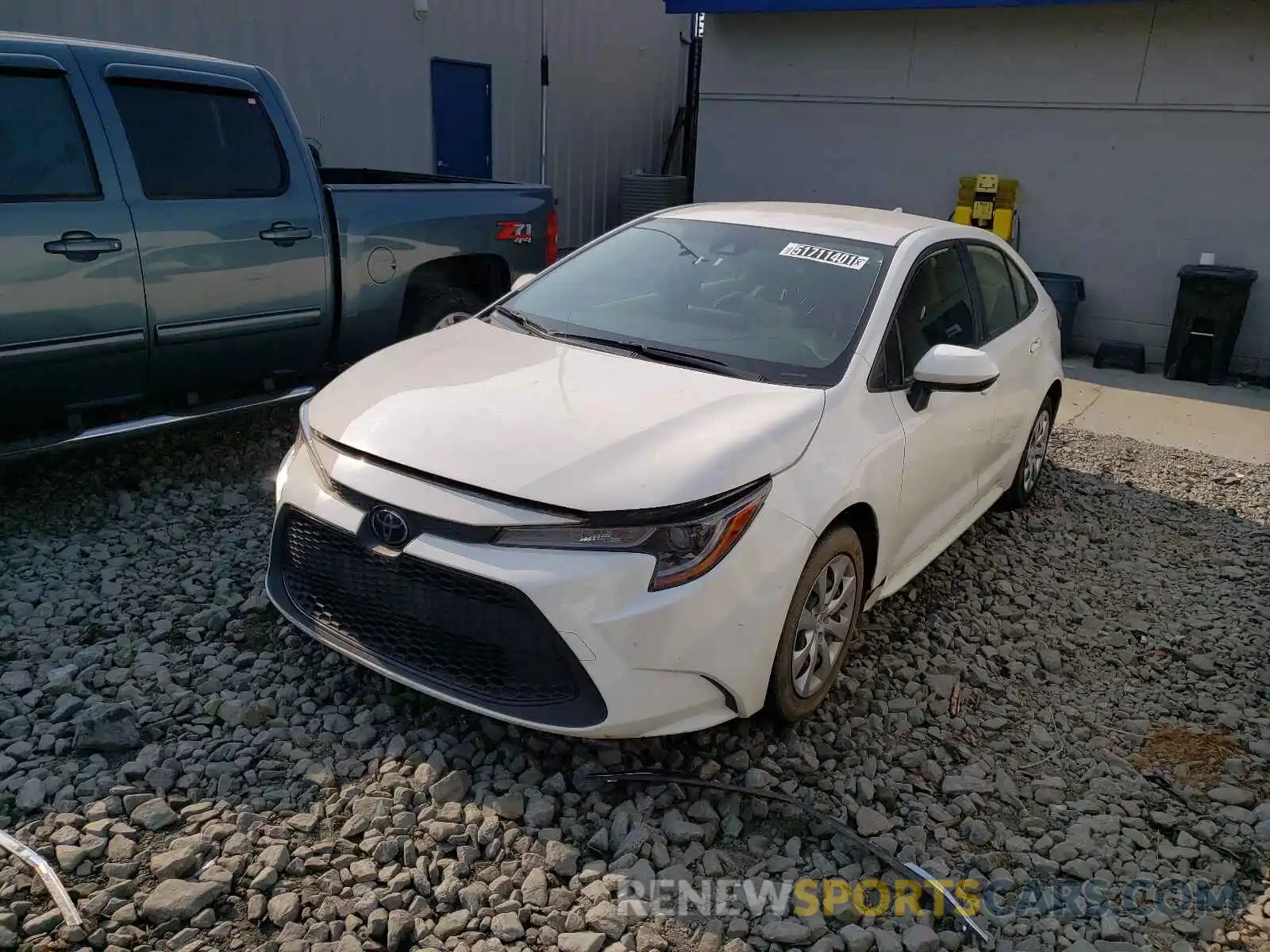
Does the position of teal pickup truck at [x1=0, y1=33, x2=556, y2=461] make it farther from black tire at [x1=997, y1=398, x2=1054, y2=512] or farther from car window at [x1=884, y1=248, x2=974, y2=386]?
black tire at [x1=997, y1=398, x2=1054, y2=512]

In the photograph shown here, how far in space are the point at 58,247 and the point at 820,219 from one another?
10.5 feet

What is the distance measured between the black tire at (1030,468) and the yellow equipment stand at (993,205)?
16.1ft

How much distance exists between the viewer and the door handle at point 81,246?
Answer: 13.7 ft

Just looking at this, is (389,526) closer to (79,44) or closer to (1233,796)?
(1233,796)

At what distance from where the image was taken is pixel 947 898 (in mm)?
2732

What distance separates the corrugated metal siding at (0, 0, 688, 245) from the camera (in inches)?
347

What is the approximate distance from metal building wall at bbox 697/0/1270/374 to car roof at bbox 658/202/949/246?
6.17m

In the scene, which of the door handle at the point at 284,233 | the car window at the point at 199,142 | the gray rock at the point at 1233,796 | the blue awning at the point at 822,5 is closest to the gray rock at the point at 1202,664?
the gray rock at the point at 1233,796

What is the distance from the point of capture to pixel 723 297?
13.1 ft

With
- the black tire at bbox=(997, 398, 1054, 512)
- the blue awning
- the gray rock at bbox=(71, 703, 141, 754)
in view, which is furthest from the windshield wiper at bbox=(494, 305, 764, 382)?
the blue awning

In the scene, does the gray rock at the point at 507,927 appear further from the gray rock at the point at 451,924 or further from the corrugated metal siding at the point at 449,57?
the corrugated metal siding at the point at 449,57

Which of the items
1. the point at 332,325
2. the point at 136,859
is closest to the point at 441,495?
the point at 136,859

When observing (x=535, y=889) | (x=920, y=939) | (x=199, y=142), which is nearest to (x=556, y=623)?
(x=535, y=889)

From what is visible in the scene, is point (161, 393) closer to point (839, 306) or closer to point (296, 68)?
point (839, 306)
